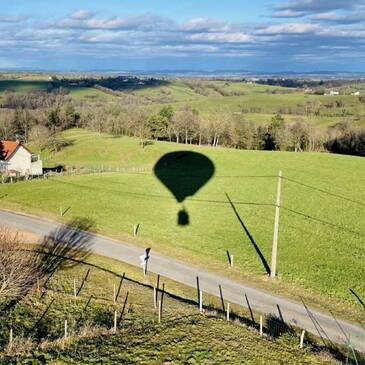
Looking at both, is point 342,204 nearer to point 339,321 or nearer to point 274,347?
point 339,321

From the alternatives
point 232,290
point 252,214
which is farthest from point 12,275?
point 252,214

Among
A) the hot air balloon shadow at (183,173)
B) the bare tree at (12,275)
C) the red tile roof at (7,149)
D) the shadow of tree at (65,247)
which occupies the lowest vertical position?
the shadow of tree at (65,247)

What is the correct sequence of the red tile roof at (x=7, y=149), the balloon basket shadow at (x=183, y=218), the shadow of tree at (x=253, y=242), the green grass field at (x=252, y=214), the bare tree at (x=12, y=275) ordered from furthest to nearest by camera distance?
the red tile roof at (x=7, y=149)
the balloon basket shadow at (x=183, y=218)
the shadow of tree at (x=253, y=242)
the green grass field at (x=252, y=214)
the bare tree at (x=12, y=275)

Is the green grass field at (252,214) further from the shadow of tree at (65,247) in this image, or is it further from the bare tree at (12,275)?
the bare tree at (12,275)

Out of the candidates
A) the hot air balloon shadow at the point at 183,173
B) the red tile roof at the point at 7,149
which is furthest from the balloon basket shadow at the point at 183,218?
the red tile roof at the point at 7,149

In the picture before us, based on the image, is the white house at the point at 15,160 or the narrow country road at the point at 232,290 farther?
the white house at the point at 15,160

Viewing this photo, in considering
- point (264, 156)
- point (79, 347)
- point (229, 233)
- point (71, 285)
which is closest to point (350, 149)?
point (264, 156)

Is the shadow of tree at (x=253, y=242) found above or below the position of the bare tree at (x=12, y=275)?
below
